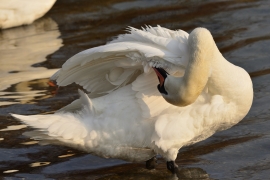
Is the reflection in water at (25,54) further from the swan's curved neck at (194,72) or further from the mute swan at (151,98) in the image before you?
the swan's curved neck at (194,72)

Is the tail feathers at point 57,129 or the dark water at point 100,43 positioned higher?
the tail feathers at point 57,129

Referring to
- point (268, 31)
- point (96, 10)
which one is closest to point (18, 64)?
point (96, 10)

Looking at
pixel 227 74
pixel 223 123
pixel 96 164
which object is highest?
pixel 227 74

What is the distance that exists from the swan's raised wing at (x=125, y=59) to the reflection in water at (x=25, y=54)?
72.2 inches

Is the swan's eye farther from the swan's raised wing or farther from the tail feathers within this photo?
the tail feathers

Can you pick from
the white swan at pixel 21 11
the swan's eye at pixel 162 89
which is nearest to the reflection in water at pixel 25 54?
the white swan at pixel 21 11

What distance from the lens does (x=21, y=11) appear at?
11.5m

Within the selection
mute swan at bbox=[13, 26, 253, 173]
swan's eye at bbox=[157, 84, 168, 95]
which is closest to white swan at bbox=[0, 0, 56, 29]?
mute swan at bbox=[13, 26, 253, 173]

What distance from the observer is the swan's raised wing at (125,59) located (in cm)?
580

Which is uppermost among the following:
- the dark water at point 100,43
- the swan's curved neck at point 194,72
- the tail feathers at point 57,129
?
the swan's curved neck at point 194,72

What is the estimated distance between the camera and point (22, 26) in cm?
1166

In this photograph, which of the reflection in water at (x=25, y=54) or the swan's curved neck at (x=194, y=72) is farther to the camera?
the reflection in water at (x=25, y=54)

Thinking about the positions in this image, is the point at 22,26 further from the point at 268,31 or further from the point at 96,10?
the point at 268,31

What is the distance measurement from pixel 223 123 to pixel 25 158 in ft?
6.41
